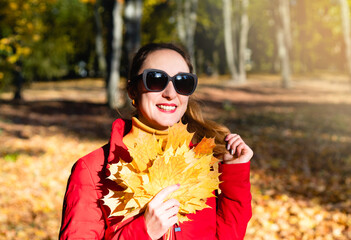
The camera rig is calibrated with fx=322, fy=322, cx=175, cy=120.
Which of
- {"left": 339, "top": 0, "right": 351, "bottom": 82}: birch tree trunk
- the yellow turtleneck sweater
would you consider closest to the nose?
the yellow turtleneck sweater

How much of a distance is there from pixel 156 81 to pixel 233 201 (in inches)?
29.4

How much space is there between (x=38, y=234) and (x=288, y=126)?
27.9 ft

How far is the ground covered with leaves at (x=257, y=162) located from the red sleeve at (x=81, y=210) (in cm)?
66

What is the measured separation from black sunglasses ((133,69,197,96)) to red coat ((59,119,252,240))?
29 centimetres

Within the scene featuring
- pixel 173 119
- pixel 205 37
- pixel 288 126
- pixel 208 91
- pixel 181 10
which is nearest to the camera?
pixel 173 119

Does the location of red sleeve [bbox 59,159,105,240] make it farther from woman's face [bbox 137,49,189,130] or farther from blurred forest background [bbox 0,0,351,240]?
blurred forest background [bbox 0,0,351,240]

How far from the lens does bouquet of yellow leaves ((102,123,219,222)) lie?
3.99 feet

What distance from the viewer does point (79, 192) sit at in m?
1.39

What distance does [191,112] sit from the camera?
1836 millimetres

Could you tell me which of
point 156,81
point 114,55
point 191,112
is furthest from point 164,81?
point 114,55

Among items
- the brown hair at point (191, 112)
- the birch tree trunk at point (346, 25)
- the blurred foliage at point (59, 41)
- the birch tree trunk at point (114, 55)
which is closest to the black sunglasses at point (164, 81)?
the brown hair at point (191, 112)

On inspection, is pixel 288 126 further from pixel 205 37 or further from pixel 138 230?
pixel 205 37

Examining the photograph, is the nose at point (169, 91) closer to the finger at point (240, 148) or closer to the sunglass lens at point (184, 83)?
the sunglass lens at point (184, 83)

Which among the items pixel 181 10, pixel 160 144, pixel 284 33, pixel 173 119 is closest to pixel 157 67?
pixel 173 119
